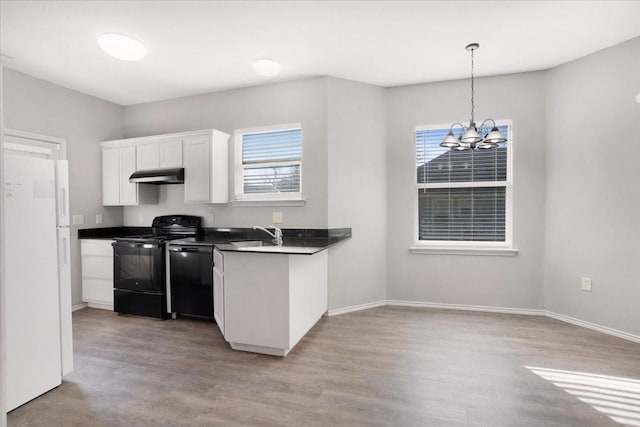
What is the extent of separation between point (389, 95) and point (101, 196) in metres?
4.19

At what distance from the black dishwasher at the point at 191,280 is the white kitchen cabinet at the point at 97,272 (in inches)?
39.2

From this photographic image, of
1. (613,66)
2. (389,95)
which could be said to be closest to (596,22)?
(613,66)

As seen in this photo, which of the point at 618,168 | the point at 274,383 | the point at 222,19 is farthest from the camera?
the point at 618,168

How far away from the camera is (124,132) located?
181 inches

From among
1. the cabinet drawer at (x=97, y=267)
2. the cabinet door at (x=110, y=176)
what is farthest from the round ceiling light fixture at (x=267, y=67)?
the cabinet drawer at (x=97, y=267)

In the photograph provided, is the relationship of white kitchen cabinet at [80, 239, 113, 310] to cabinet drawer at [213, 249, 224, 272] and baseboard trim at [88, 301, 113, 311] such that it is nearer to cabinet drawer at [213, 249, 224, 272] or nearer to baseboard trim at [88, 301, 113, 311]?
baseboard trim at [88, 301, 113, 311]

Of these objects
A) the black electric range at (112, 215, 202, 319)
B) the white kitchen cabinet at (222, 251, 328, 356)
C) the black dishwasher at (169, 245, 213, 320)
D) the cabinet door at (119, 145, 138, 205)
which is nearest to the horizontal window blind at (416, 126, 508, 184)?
the white kitchen cabinet at (222, 251, 328, 356)

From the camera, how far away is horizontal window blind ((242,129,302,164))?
380cm

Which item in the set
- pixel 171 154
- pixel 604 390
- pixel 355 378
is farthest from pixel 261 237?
pixel 604 390

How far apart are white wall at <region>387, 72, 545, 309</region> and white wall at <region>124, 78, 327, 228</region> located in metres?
0.98

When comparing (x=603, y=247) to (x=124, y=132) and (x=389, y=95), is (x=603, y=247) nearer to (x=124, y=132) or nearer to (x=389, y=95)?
(x=389, y=95)

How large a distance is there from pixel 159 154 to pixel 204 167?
71cm

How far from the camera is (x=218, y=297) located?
3.00 meters

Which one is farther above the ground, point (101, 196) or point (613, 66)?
point (613, 66)
